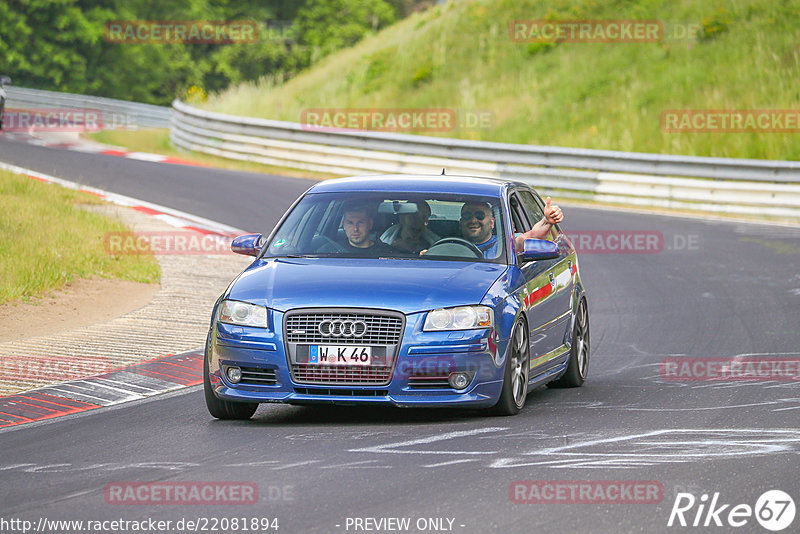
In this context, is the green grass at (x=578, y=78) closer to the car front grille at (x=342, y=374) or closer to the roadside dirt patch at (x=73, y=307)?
the roadside dirt patch at (x=73, y=307)

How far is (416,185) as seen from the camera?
32.4 ft

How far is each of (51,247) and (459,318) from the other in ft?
31.0

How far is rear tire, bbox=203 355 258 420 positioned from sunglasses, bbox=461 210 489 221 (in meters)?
1.98

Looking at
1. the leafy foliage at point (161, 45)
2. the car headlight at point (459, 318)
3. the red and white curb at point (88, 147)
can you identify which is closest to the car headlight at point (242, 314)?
the car headlight at point (459, 318)

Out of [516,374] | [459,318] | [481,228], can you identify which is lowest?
[516,374]

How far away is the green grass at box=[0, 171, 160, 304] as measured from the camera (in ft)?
48.3

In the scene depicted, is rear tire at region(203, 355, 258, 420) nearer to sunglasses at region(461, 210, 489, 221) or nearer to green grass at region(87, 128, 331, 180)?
sunglasses at region(461, 210, 489, 221)

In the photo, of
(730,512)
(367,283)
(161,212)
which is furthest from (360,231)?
(161,212)

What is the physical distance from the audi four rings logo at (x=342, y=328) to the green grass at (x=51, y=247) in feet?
21.1

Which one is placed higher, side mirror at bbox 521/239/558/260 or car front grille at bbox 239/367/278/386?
side mirror at bbox 521/239/558/260

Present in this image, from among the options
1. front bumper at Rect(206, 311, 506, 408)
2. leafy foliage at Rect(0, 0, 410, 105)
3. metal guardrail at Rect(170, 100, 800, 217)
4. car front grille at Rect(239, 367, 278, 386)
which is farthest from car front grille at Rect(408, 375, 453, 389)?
leafy foliage at Rect(0, 0, 410, 105)

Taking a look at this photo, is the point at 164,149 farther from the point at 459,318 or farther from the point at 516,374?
the point at 459,318

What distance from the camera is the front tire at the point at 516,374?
866 centimetres

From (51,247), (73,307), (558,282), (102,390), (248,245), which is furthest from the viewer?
(51,247)
